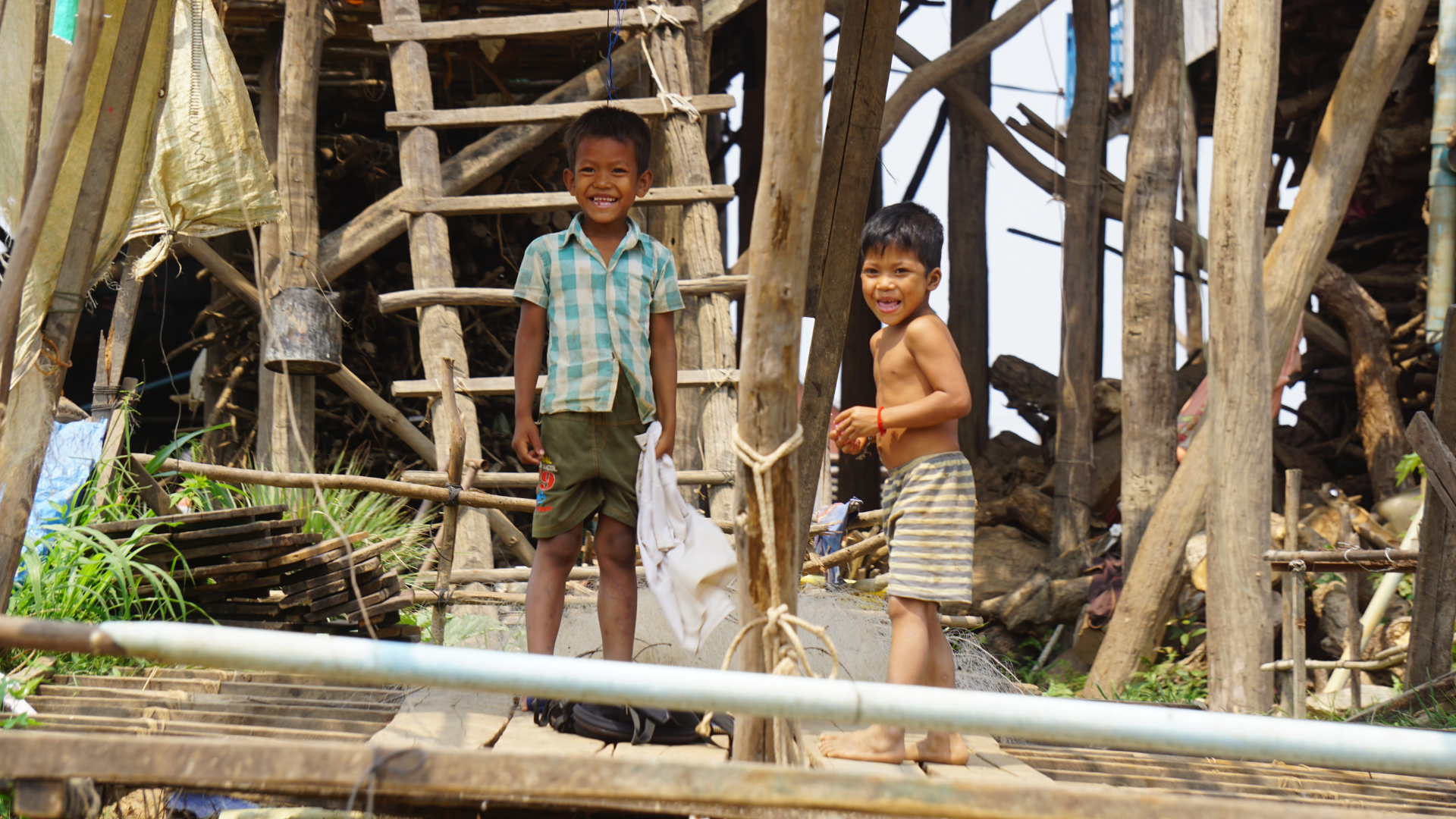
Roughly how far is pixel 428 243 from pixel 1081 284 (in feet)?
11.9

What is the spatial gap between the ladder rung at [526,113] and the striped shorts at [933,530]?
2.44 m

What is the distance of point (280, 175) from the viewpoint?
196 inches

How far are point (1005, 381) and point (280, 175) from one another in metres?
5.21

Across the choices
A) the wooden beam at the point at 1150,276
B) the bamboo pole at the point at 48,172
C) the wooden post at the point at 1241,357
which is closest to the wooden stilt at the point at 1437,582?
the wooden post at the point at 1241,357

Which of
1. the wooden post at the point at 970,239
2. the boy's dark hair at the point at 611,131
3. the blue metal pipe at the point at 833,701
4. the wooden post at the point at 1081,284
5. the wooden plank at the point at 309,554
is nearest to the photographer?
the blue metal pipe at the point at 833,701

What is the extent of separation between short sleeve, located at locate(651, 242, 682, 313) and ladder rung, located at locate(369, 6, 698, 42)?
2.40m

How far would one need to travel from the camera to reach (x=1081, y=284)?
20.6 ft

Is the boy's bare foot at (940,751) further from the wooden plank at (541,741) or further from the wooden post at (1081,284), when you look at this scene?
the wooden post at (1081,284)

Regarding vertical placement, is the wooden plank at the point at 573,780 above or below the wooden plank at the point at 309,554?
below

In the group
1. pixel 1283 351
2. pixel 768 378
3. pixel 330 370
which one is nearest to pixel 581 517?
pixel 768 378

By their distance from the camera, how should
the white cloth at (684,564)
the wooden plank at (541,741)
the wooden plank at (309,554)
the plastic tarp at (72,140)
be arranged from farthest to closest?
the wooden plank at (309,554) → the plastic tarp at (72,140) → the white cloth at (684,564) → the wooden plank at (541,741)

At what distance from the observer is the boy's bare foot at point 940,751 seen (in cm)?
237

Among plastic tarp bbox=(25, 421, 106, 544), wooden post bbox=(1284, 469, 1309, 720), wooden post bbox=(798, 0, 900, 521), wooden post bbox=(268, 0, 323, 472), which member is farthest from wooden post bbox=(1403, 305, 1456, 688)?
plastic tarp bbox=(25, 421, 106, 544)

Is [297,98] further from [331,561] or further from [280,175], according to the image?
[331,561]
